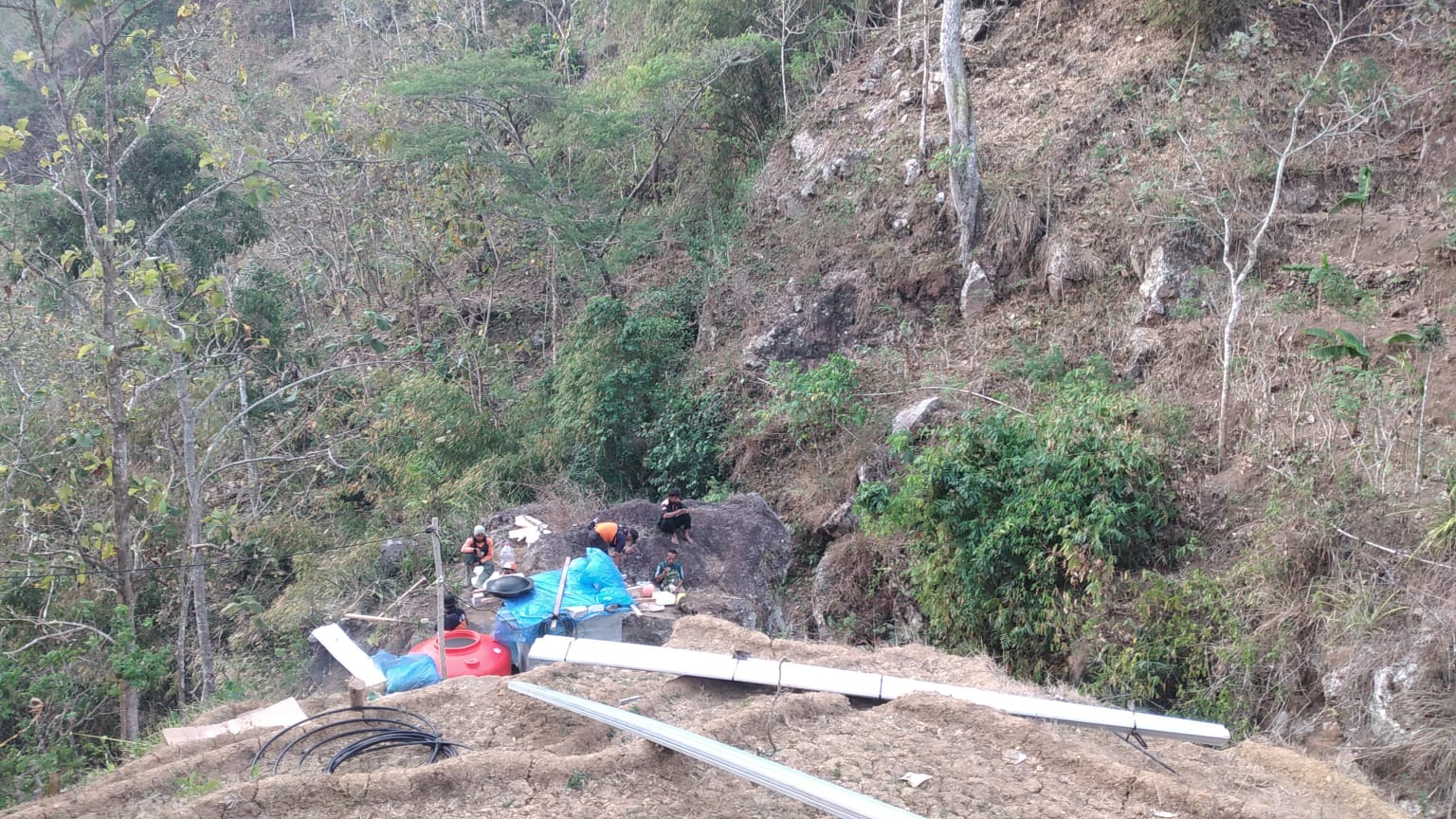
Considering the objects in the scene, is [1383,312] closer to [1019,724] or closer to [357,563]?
[1019,724]

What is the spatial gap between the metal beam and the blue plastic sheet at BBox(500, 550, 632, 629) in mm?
2641

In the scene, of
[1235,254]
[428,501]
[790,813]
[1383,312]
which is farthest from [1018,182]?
[790,813]

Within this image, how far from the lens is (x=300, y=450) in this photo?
15398 millimetres

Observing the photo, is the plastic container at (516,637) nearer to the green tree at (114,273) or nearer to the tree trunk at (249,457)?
the green tree at (114,273)

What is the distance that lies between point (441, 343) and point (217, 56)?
455 inches

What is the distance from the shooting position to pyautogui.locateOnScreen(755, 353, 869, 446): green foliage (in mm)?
11445

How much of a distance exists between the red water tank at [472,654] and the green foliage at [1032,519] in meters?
4.04

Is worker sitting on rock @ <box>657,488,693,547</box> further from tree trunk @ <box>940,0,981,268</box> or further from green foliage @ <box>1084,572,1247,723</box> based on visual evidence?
tree trunk @ <box>940,0,981,268</box>

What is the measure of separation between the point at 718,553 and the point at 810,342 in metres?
4.17

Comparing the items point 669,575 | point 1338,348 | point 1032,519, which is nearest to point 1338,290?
→ point 1338,348

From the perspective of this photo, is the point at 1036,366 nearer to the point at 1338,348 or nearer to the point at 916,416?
the point at 916,416

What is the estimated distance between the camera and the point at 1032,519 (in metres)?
8.23

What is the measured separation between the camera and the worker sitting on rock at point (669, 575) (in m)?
8.68

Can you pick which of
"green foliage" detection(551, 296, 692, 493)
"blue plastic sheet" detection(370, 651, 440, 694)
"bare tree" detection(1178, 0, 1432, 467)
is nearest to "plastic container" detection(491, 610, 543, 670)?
"blue plastic sheet" detection(370, 651, 440, 694)
